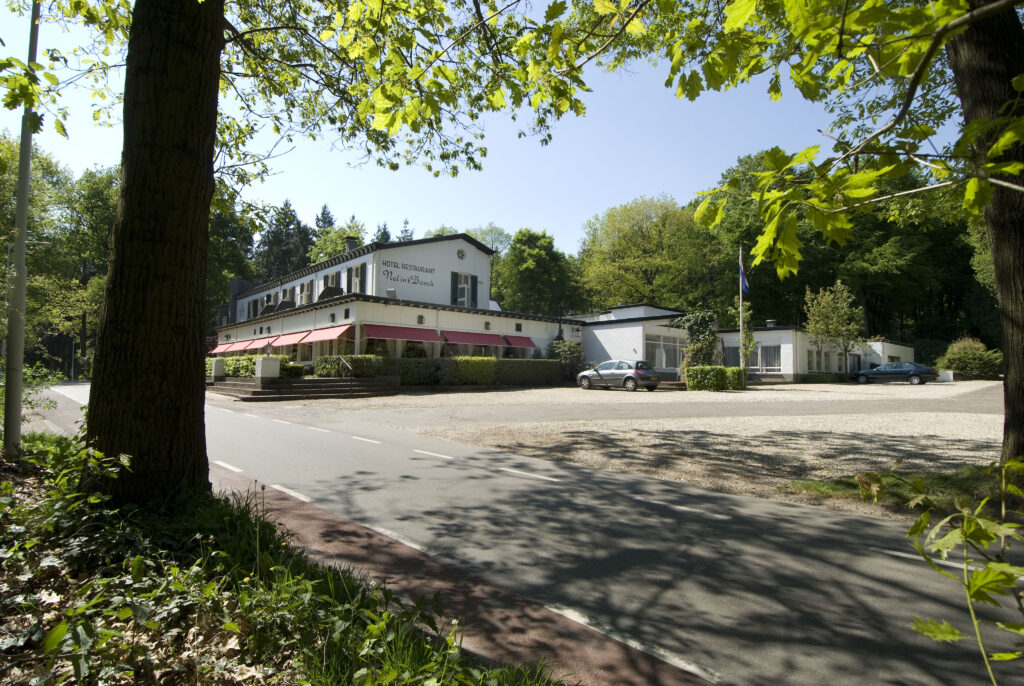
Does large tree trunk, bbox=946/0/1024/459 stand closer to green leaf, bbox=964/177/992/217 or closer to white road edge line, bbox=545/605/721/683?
green leaf, bbox=964/177/992/217

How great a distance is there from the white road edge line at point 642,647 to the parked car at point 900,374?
4129 cm

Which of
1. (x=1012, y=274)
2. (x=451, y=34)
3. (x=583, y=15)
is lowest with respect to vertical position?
(x=1012, y=274)

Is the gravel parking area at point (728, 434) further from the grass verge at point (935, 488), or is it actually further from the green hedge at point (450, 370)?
the green hedge at point (450, 370)

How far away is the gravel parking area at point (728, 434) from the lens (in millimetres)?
7875

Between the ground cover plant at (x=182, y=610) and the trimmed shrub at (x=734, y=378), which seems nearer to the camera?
the ground cover plant at (x=182, y=610)

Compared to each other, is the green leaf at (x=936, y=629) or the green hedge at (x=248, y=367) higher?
the green hedge at (x=248, y=367)

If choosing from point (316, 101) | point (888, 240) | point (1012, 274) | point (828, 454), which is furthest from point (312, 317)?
point (888, 240)

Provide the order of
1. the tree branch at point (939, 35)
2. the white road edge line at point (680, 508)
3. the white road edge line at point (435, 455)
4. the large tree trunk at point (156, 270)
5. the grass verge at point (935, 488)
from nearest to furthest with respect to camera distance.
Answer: the tree branch at point (939, 35), the large tree trunk at point (156, 270), the white road edge line at point (680, 508), the grass verge at point (935, 488), the white road edge line at point (435, 455)

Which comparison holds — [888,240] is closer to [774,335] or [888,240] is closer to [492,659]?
[774,335]

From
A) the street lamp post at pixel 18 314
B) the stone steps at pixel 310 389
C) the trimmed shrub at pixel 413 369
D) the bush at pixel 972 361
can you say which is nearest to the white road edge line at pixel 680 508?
the street lamp post at pixel 18 314

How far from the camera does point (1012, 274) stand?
548 cm

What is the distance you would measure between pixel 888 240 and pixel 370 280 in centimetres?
4356

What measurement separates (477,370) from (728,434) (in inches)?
696

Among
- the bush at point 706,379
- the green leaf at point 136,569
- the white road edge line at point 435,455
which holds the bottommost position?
the white road edge line at point 435,455
